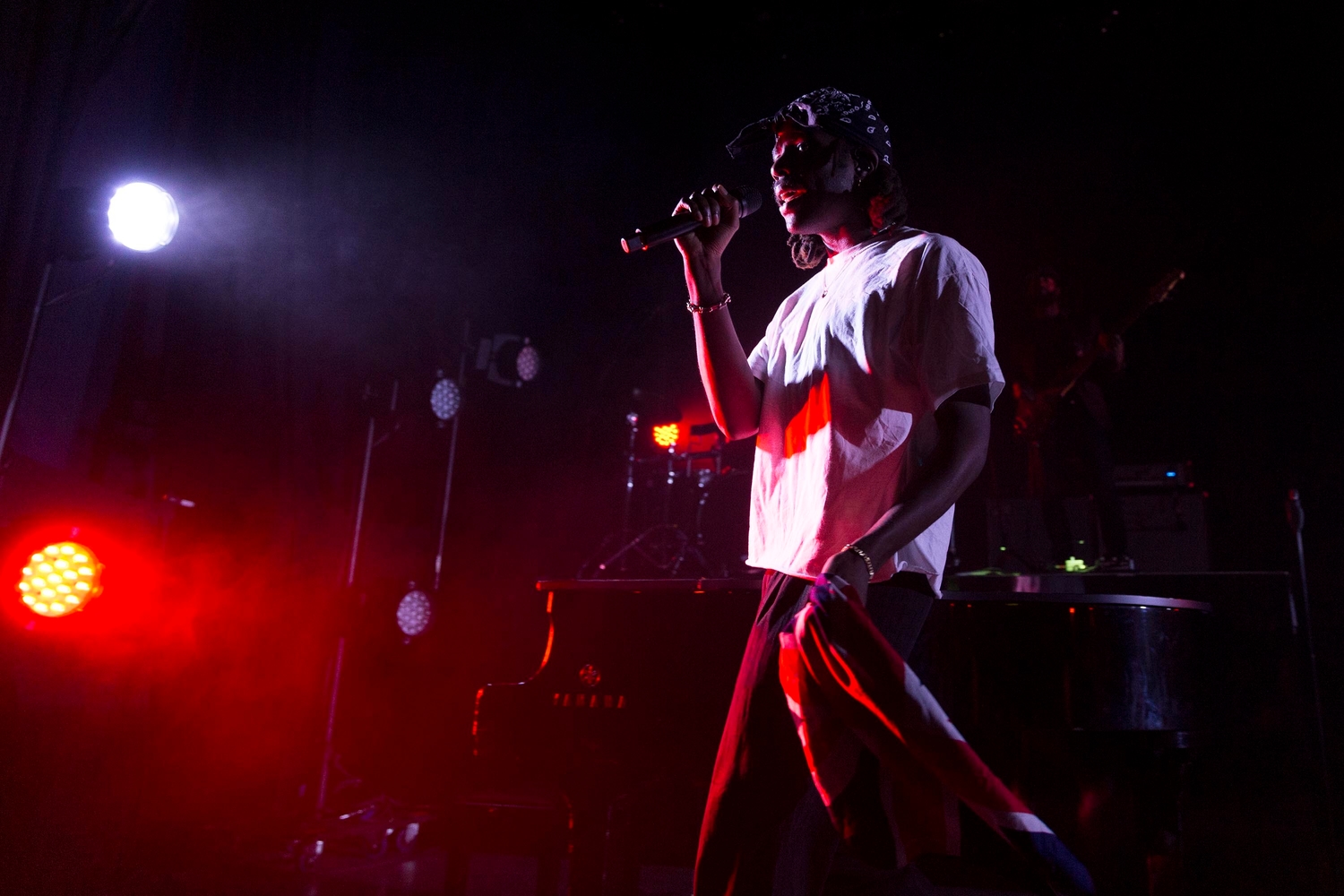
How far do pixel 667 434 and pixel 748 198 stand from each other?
5699 millimetres

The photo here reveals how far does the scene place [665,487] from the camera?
718cm

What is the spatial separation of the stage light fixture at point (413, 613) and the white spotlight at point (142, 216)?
7.83 feet

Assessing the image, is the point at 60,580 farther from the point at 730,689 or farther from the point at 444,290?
the point at 444,290

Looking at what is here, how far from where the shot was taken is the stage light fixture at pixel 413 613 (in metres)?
4.92

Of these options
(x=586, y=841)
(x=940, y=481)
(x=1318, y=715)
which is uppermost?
(x=940, y=481)

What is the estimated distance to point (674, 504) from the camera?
7.33 m

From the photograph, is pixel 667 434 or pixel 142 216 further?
pixel 667 434

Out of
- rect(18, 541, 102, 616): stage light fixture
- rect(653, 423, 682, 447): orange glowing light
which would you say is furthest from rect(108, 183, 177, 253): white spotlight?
rect(653, 423, 682, 447): orange glowing light

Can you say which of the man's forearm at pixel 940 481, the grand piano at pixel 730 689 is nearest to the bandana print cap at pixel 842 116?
the man's forearm at pixel 940 481

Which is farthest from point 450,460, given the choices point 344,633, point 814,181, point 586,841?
point 814,181

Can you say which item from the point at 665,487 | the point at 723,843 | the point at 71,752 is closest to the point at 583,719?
the point at 723,843

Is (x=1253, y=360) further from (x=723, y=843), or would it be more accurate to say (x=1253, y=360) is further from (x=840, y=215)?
Result: (x=723, y=843)

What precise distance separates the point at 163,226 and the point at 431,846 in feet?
9.87

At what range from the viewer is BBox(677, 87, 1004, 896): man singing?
111cm
